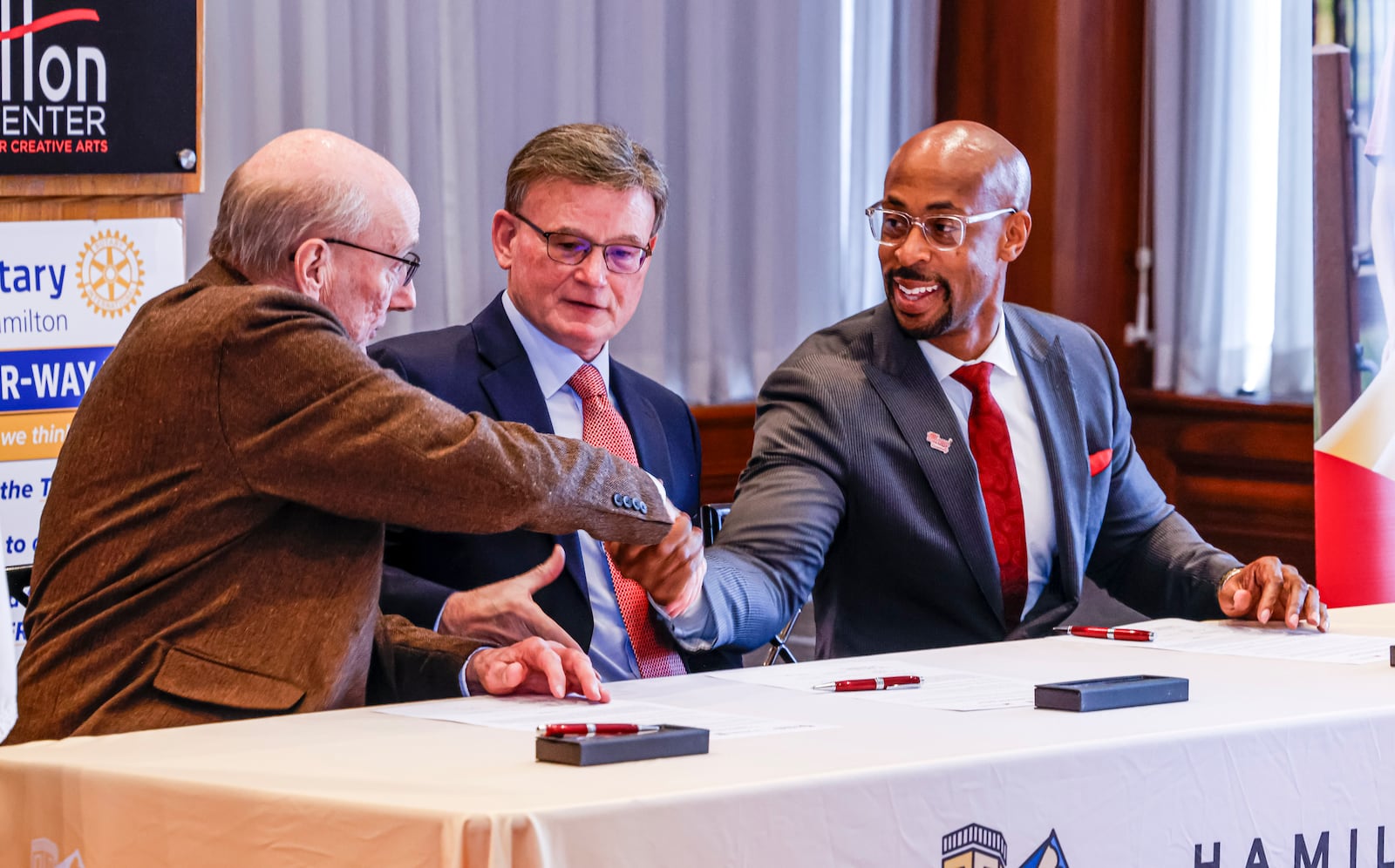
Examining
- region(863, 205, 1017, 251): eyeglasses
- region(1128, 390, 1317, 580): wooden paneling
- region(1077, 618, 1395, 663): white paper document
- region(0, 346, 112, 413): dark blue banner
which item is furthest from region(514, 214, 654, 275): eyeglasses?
region(1128, 390, 1317, 580): wooden paneling

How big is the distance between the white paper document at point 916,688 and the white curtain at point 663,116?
9.23 ft

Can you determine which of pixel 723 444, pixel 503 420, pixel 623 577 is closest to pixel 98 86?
pixel 503 420

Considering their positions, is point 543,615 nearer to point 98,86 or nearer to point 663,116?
point 98,86

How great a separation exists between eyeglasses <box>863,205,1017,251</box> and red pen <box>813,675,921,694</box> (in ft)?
3.93

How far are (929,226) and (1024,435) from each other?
420 mm

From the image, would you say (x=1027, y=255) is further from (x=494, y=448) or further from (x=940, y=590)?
(x=494, y=448)

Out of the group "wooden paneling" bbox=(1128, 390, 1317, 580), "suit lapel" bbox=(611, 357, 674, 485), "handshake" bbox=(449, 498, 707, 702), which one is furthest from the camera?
"wooden paneling" bbox=(1128, 390, 1317, 580)

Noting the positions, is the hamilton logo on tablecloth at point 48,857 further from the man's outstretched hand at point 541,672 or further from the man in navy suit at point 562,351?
the man in navy suit at point 562,351

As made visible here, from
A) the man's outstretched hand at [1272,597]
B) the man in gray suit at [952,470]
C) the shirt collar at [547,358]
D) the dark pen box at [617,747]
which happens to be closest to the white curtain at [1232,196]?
the man in gray suit at [952,470]

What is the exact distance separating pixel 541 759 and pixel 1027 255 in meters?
4.38

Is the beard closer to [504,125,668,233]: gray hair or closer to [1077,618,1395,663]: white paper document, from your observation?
[504,125,668,233]: gray hair

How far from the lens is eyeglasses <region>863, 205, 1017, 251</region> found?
122 inches

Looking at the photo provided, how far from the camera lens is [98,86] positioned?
3.26 m

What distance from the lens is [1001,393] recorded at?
3062 mm
